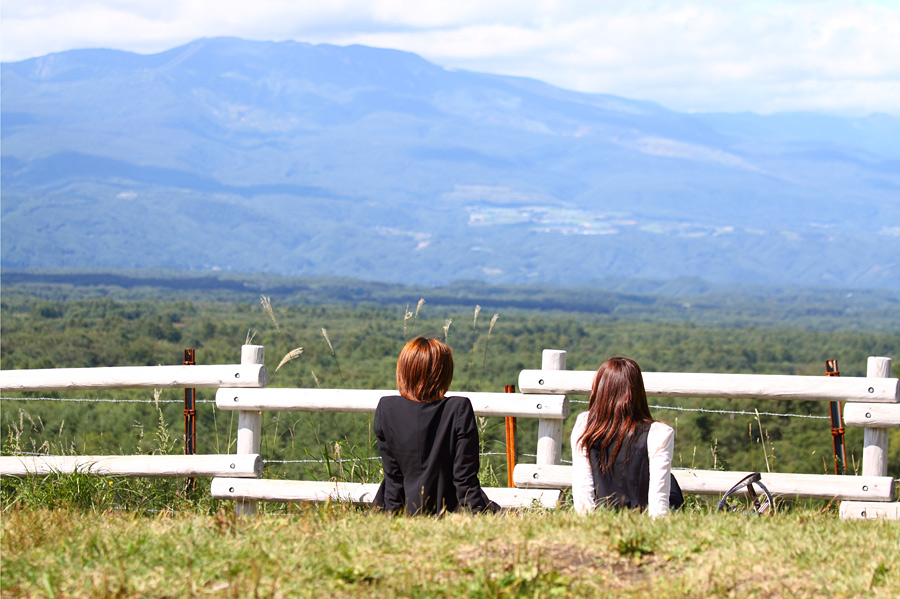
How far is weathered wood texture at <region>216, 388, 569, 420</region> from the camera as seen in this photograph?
5.22 meters

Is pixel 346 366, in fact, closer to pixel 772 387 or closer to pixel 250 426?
pixel 250 426

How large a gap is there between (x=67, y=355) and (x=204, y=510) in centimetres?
4591

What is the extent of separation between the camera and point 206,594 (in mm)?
3150

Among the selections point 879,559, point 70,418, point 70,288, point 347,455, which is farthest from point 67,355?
point 70,288

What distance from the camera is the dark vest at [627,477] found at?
4316 millimetres

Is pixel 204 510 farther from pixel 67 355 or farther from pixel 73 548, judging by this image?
pixel 67 355

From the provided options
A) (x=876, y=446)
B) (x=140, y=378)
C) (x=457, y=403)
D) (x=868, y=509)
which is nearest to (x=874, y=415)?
(x=876, y=446)

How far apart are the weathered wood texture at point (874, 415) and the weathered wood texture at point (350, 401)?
1.54 meters

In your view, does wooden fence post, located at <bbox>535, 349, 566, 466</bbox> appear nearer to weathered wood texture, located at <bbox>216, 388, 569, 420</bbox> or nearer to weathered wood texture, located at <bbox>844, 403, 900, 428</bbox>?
weathered wood texture, located at <bbox>216, 388, 569, 420</bbox>

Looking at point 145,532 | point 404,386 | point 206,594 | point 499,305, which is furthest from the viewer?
point 499,305

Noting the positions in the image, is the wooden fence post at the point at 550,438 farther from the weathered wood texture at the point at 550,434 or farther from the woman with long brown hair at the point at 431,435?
the woman with long brown hair at the point at 431,435

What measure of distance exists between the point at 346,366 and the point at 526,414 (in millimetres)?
42120

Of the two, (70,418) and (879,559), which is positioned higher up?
(879,559)

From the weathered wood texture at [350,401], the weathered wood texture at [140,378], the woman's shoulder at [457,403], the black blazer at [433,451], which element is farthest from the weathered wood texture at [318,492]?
the woman's shoulder at [457,403]
